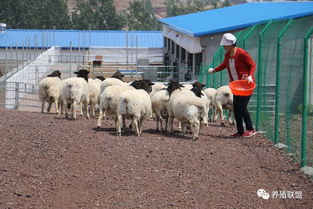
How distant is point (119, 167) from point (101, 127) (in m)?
4.64

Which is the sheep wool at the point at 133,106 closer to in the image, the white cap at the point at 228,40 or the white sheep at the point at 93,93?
the white cap at the point at 228,40

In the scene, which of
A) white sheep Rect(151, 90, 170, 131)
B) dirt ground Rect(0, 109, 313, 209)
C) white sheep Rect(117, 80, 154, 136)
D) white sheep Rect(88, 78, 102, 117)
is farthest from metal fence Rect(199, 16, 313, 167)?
white sheep Rect(88, 78, 102, 117)

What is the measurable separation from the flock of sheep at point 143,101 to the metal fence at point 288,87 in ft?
4.47

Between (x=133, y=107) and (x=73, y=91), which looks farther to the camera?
(x=73, y=91)

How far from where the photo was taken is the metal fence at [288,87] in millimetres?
9602

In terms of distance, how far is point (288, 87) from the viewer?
1112cm

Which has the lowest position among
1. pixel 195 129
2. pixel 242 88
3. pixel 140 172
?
pixel 140 172

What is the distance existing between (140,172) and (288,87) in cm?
360

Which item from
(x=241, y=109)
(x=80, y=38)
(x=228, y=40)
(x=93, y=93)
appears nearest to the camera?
(x=228, y=40)

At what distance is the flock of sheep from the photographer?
1257 centimetres

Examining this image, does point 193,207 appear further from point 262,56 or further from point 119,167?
point 262,56

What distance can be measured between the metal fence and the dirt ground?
0.38 meters

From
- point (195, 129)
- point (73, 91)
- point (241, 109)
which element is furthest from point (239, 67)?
point (73, 91)

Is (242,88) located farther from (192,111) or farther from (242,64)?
(192,111)
